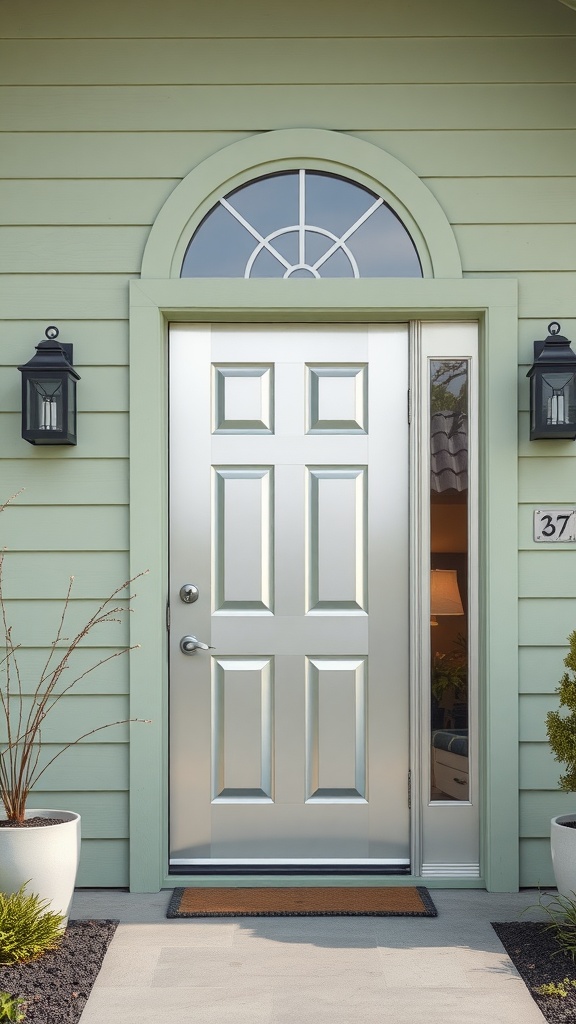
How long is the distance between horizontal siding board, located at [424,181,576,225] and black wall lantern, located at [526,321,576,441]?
46 cm

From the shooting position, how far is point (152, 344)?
316 cm

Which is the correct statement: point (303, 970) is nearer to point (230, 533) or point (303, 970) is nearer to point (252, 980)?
point (252, 980)

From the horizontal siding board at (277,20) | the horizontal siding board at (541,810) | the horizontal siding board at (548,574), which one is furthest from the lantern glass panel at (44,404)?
the horizontal siding board at (541,810)

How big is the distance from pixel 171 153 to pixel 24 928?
2515 mm

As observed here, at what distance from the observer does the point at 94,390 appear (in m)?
3.18

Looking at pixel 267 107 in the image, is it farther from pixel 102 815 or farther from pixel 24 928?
pixel 24 928

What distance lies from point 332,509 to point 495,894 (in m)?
1.42

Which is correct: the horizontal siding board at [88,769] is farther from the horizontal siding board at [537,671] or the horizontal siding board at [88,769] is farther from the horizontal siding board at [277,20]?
the horizontal siding board at [277,20]

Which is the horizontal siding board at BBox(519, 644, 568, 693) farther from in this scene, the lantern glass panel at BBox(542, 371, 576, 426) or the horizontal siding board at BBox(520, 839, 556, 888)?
the lantern glass panel at BBox(542, 371, 576, 426)

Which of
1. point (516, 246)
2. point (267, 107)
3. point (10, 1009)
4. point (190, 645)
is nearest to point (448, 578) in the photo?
point (190, 645)

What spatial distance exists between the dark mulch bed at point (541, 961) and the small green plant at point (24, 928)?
1313 mm

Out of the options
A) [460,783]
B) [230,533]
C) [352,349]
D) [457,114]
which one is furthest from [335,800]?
[457,114]

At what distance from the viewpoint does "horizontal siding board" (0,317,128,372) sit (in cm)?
318

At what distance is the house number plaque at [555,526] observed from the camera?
3.17m
